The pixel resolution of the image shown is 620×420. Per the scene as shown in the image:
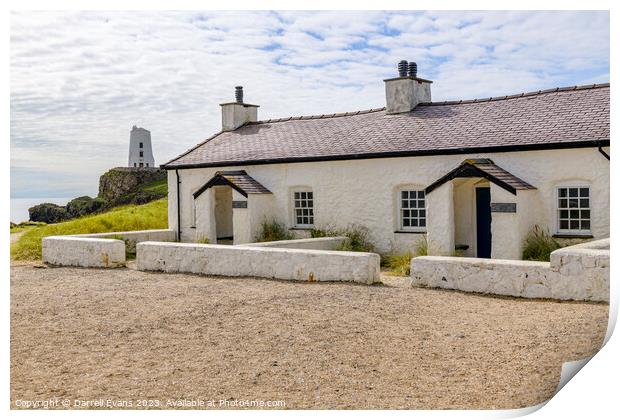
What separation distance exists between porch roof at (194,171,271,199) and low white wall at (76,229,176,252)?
1.65 meters

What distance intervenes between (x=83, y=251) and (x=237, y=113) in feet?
26.1

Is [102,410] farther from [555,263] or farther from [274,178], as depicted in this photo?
[274,178]

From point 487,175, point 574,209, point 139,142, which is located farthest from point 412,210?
point 139,142

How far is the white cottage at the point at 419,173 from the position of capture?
1348 centimetres

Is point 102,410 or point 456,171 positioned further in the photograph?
point 456,171

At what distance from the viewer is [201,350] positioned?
25.0 feet

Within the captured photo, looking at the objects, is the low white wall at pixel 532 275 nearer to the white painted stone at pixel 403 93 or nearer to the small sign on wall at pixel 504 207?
the small sign on wall at pixel 504 207

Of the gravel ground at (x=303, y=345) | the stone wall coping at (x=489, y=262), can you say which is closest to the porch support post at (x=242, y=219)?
the gravel ground at (x=303, y=345)

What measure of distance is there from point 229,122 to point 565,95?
10514 millimetres

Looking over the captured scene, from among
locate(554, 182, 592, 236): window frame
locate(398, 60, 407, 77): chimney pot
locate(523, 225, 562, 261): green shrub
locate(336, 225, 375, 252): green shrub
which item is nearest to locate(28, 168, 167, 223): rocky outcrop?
locate(398, 60, 407, 77): chimney pot

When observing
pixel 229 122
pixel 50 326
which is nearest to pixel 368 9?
pixel 50 326

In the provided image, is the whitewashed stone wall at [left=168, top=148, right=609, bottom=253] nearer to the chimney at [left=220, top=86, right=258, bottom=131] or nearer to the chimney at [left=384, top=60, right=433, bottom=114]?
the chimney at [left=384, top=60, right=433, bottom=114]

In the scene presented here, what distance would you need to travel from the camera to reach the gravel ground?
6.38 meters

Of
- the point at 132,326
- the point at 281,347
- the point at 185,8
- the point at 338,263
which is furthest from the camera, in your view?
the point at 338,263
